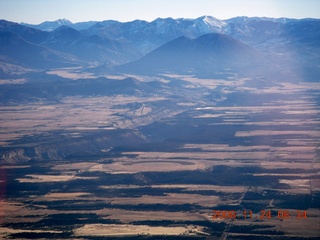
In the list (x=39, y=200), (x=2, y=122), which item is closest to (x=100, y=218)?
(x=39, y=200)

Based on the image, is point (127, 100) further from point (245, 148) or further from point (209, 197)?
point (209, 197)

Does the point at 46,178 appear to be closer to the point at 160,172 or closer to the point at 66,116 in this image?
the point at 160,172

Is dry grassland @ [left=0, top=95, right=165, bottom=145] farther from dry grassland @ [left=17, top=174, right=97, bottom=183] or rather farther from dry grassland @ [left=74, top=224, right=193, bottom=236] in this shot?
dry grassland @ [left=74, top=224, right=193, bottom=236]

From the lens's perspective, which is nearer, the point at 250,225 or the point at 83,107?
the point at 250,225
